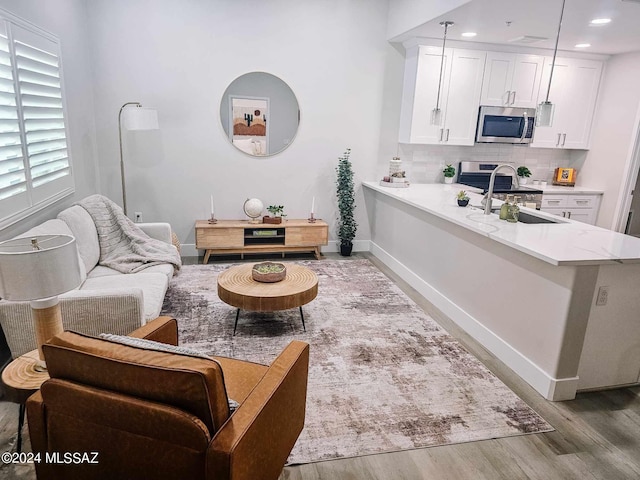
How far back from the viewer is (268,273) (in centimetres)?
326

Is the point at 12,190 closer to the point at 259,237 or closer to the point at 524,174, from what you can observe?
the point at 259,237

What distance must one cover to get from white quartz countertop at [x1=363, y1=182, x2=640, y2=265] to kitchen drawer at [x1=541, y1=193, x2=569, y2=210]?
59.7 inches

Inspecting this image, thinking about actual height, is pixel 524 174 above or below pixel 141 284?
above

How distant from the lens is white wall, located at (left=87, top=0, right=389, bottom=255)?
450cm

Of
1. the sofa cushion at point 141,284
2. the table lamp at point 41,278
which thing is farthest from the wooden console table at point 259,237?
the table lamp at point 41,278

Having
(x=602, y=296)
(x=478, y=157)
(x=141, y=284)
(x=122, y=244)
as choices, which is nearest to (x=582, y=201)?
(x=478, y=157)

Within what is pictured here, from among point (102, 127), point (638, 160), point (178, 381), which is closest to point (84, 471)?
point (178, 381)

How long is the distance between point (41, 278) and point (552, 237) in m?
2.87

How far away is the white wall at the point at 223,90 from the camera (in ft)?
14.8

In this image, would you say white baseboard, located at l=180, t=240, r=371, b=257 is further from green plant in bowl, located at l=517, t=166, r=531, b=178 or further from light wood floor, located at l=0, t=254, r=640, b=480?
light wood floor, located at l=0, t=254, r=640, b=480

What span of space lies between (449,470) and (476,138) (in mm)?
4016

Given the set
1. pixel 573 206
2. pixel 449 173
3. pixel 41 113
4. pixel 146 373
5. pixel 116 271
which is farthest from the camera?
pixel 449 173

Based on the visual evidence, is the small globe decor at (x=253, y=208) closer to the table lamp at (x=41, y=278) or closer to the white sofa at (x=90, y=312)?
the white sofa at (x=90, y=312)

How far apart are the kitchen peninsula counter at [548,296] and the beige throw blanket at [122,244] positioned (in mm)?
2396
